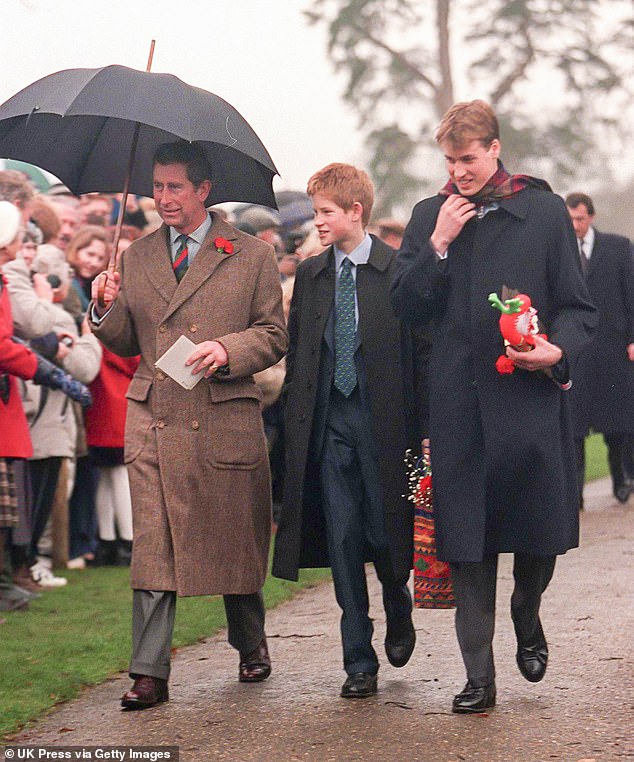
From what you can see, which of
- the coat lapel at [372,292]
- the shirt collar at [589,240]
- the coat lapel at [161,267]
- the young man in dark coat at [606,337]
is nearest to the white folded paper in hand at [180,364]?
the coat lapel at [161,267]

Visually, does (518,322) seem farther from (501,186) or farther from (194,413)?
(194,413)

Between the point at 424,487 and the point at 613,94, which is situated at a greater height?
the point at 613,94

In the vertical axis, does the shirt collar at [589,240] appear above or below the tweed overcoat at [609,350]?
above

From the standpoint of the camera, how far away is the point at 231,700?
5.92m

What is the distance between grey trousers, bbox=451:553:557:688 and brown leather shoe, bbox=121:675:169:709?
107 centimetres

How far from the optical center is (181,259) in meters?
6.26

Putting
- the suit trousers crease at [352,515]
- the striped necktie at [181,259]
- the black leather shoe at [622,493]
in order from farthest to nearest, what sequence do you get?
the black leather shoe at [622,493], the striped necktie at [181,259], the suit trousers crease at [352,515]

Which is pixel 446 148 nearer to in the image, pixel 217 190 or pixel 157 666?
pixel 217 190

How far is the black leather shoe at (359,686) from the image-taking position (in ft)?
19.4

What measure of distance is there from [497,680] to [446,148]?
1.96 metres

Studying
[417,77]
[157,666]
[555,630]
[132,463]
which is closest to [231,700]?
[157,666]

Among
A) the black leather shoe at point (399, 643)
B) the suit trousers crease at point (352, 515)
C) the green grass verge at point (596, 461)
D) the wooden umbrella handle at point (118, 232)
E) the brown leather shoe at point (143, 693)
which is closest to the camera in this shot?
the brown leather shoe at point (143, 693)

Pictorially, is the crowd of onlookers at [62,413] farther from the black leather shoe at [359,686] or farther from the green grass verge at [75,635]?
the black leather shoe at [359,686]

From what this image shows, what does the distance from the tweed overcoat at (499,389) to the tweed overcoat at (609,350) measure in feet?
18.1
